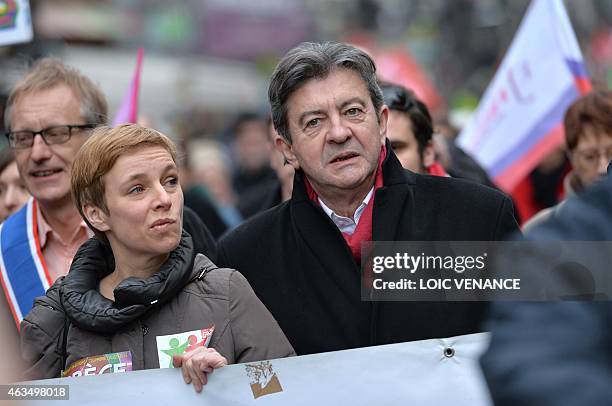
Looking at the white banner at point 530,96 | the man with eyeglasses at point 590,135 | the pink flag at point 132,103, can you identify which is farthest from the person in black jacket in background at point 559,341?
the white banner at point 530,96

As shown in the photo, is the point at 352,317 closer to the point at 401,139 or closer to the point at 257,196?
the point at 401,139

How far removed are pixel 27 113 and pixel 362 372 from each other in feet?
6.38

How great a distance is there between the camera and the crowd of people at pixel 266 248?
11.0 feet

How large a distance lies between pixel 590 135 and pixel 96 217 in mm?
2433

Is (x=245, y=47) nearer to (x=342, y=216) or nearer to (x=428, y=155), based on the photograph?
(x=428, y=155)

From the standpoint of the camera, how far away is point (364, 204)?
12.5ft

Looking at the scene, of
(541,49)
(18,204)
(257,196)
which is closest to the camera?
(18,204)

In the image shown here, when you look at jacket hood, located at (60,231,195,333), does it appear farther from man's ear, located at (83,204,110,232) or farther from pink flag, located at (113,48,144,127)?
pink flag, located at (113,48,144,127)

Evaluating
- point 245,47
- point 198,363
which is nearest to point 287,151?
point 198,363

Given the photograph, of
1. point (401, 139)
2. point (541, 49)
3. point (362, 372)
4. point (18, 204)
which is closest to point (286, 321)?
point (362, 372)

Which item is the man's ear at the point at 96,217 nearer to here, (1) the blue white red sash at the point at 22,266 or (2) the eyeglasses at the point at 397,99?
(1) the blue white red sash at the point at 22,266

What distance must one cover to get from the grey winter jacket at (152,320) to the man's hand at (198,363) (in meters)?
0.09

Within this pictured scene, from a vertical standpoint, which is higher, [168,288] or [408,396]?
[168,288]

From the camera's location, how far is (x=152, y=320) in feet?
11.0
